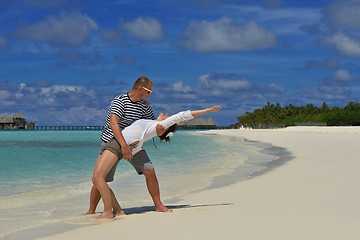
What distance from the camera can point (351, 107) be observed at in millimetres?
122750

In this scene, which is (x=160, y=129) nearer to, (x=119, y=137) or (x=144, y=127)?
(x=144, y=127)

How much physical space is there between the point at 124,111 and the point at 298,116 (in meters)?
139

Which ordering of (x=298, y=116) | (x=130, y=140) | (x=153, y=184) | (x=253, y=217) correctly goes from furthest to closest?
(x=298, y=116) → (x=153, y=184) → (x=130, y=140) → (x=253, y=217)

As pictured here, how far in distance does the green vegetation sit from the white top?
10470cm

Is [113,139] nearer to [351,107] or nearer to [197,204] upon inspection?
[197,204]

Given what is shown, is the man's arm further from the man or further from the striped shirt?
the striped shirt

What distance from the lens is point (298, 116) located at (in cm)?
14250

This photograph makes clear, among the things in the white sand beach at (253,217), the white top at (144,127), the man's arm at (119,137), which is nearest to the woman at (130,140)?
the white top at (144,127)

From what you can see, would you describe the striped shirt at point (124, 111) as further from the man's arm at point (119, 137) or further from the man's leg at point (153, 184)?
the man's leg at point (153, 184)

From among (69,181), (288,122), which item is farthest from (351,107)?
(69,181)

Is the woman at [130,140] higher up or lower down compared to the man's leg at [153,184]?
higher up

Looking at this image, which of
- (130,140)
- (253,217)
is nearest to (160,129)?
(130,140)

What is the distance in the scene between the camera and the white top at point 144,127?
6508mm

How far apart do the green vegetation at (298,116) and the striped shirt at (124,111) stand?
10471 centimetres
